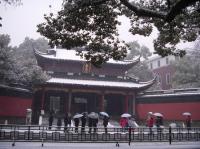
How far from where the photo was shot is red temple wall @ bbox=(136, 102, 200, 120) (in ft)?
70.9

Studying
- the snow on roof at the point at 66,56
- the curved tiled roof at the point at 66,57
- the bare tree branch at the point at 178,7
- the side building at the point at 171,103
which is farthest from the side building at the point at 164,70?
the bare tree branch at the point at 178,7

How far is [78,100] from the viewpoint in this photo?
27828mm

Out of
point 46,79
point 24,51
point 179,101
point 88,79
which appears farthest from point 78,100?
point 24,51

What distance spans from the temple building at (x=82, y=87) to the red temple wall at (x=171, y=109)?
3.14 feet

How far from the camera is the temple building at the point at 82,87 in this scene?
2464 cm

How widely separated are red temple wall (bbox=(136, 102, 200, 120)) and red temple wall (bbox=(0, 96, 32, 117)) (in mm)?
11802

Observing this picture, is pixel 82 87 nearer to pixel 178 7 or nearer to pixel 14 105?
pixel 14 105

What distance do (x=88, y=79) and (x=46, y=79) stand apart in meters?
5.06

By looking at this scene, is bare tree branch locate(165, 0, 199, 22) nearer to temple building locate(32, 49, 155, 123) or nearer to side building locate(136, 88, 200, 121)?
side building locate(136, 88, 200, 121)

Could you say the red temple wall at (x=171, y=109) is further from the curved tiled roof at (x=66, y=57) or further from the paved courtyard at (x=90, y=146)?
the paved courtyard at (x=90, y=146)

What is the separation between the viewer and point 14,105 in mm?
20625

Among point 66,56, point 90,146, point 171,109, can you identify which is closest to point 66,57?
point 66,56

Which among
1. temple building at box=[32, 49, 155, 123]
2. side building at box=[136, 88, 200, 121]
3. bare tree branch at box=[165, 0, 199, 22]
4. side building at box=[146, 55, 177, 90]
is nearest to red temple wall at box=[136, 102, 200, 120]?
side building at box=[136, 88, 200, 121]

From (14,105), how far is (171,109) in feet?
46.1
